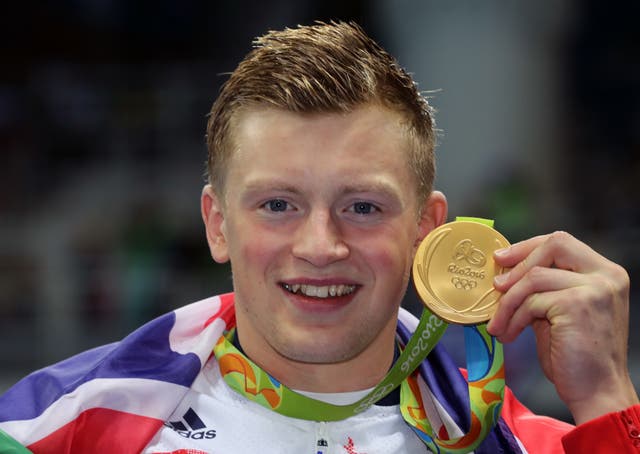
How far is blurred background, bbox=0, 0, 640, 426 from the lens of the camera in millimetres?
8148

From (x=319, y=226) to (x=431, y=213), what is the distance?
0.46 metres

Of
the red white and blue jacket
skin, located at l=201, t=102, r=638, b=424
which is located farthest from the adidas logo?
skin, located at l=201, t=102, r=638, b=424

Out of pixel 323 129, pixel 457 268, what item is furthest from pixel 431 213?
pixel 323 129

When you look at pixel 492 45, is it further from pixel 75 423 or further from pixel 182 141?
pixel 75 423

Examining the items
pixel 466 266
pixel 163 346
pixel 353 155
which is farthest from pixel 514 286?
pixel 163 346

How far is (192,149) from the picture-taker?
1029cm

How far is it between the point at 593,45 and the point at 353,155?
979 cm

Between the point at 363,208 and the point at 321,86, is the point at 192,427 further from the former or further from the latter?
the point at 321,86

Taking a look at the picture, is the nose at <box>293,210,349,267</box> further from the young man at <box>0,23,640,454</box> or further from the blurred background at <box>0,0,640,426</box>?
the blurred background at <box>0,0,640,426</box>

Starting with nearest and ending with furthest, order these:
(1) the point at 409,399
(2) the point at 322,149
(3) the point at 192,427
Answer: (2) the point at 322,149, (3) the point at 192,427, (1) the point at 409,399

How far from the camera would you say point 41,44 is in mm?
11930

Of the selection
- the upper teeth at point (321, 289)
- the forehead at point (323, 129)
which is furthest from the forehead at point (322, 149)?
the upper teeth at point (321, 289)

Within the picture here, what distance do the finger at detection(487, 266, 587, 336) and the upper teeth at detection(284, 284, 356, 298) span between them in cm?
35

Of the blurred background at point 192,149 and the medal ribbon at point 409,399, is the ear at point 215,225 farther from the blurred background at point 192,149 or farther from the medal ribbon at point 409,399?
the blurred background at point 192,149
